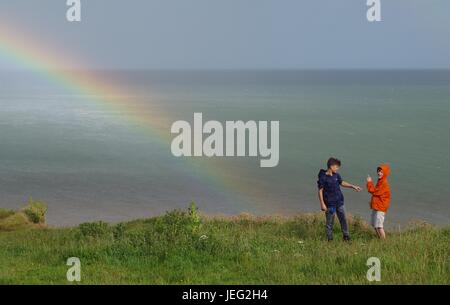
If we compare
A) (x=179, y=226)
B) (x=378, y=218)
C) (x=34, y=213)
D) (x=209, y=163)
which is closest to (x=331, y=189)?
(x=378, y=218)

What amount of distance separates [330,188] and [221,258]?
3809 mm

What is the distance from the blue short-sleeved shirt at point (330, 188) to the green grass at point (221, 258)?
1.00m

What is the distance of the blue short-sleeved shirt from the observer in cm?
1456

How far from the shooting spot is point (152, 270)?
1132cm

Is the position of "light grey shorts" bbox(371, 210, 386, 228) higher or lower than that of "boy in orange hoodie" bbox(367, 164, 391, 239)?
lower

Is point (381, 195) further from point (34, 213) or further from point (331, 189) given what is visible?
point (34, 213)

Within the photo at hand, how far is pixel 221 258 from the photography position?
12211 millimetres

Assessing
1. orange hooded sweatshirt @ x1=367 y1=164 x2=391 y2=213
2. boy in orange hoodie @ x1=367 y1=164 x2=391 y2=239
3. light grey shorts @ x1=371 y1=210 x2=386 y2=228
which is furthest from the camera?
light grey shorts @ x1=371 y1=210 x2=386 y2=228

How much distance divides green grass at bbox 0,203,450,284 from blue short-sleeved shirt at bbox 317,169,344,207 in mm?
1004

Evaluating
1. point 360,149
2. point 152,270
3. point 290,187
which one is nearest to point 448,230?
point 152,270

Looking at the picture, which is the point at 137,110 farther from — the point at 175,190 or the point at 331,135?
the point at 175,190

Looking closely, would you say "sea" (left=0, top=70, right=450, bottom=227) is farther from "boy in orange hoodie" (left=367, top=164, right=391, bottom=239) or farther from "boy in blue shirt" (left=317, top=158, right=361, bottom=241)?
"boy in blue shirt" (left=317, top=158, right=361, bottom=241)

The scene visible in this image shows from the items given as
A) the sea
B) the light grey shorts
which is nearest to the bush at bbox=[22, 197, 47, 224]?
the sea
